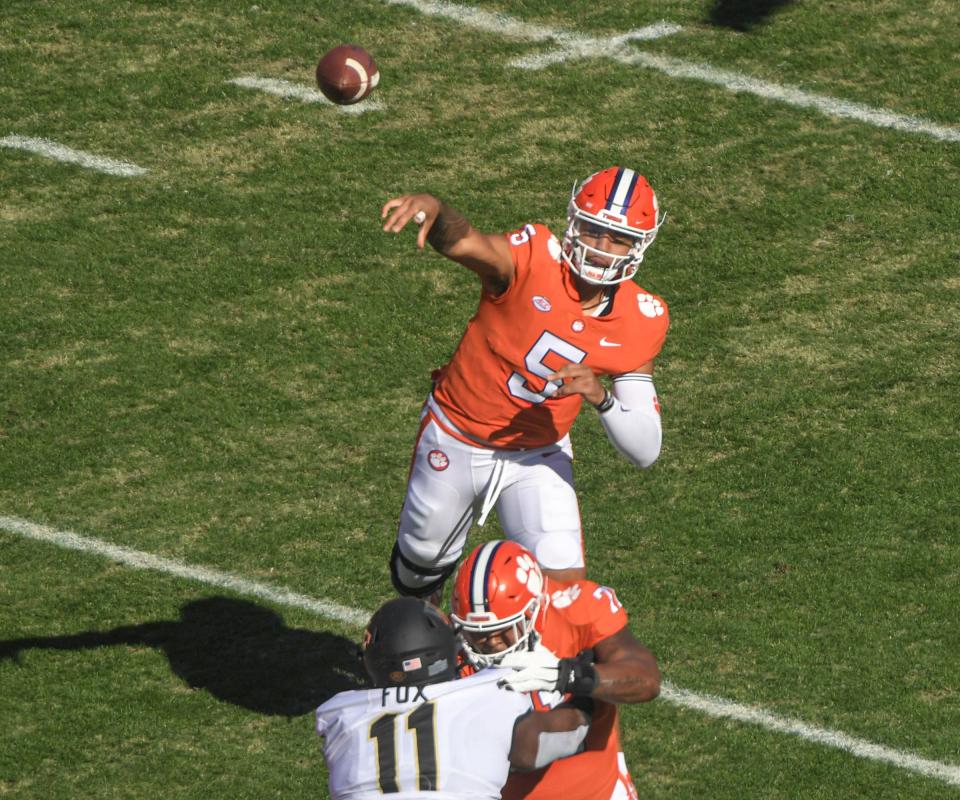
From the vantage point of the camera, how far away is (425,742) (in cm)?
486

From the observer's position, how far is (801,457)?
9.01 meters

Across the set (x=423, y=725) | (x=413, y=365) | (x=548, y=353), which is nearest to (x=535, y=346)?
(x=548, y=353)

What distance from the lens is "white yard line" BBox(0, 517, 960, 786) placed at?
7059 mm

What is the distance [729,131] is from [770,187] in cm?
81

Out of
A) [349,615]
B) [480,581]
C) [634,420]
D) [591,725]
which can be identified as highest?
[480,581]

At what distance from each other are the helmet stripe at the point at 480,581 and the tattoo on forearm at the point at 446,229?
172 centimetres

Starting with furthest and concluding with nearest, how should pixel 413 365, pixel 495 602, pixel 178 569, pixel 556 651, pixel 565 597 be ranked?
pixel 413 365, pixel 178 569, pixel 565 597, pixel 556 651, pixel 495 602

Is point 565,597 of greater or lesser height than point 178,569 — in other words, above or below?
above

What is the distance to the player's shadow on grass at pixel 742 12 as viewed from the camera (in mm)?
13156

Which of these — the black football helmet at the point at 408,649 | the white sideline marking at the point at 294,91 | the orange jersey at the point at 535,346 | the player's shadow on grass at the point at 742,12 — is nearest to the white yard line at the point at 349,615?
the orange jersey at the point at 535,346

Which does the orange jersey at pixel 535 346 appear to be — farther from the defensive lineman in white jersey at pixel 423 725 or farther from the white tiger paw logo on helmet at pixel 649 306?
the defensive lineman in white jersey at pixel 423 725

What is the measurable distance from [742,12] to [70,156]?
5.41 meters

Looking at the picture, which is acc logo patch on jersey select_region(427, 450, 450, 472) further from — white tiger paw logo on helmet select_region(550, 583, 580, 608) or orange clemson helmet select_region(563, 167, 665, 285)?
white tiger paw logo on helmet select_region(550, 583, 580, 608)

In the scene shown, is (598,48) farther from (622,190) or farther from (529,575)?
(529,575)
